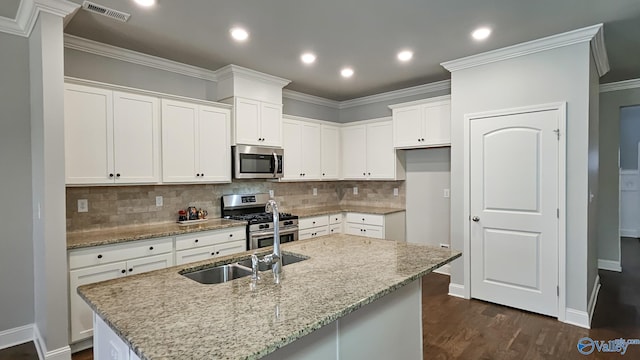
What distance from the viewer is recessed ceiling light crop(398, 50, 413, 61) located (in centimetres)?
355

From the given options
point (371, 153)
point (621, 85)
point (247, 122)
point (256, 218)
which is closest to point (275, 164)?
point (247, 122)

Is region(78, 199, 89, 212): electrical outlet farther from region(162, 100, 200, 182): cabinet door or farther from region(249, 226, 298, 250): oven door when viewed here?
region(249, 226, 298, 250): oven door

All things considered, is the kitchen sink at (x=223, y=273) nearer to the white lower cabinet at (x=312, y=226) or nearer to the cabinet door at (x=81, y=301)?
the cabinet door at (x=81, y=301)

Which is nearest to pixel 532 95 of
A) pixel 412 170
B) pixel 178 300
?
pixel 412 170

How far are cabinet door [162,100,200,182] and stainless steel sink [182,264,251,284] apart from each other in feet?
5.81

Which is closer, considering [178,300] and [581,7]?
[178,300]

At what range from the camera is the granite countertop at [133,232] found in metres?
Result: 2.77

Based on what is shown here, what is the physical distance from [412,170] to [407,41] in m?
2.27

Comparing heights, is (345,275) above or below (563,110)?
below

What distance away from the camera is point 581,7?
2619 mm

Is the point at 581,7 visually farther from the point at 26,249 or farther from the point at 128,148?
the point at 26,249

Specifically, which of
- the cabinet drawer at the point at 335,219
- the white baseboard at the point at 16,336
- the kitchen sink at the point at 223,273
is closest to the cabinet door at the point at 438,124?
the cabinet drawer at the point at 335,219

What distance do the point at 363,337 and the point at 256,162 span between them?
2.82m

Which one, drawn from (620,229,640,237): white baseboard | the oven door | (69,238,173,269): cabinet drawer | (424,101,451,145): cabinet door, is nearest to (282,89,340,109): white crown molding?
(424,101,451,145): cabinet door
